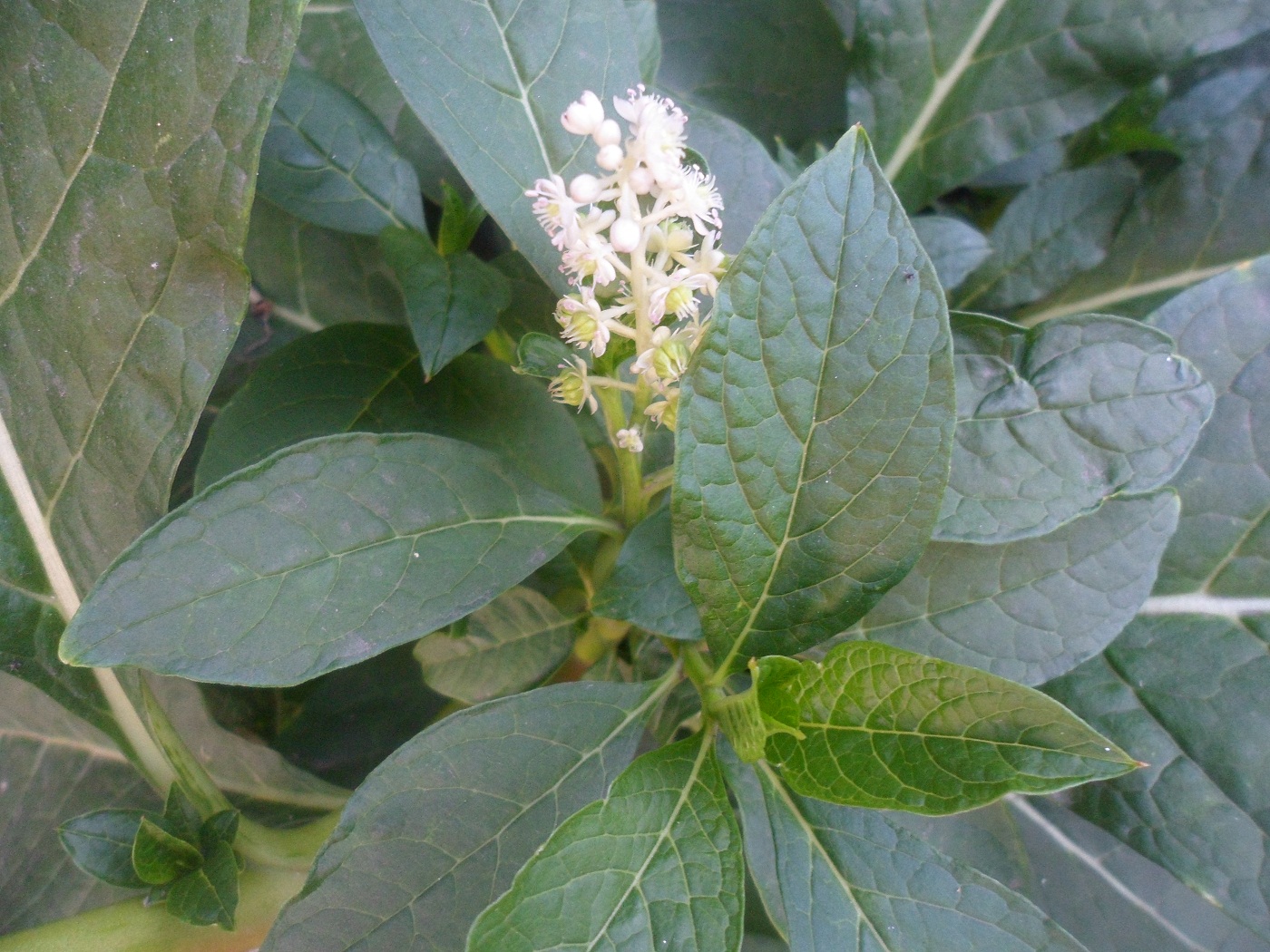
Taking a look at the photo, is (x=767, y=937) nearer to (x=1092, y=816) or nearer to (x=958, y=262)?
(x=1092, y=816)

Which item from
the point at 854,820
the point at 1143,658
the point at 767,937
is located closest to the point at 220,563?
the point at 854,820

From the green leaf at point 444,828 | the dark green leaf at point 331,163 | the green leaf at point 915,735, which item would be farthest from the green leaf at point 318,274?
the green leaf at point 915,735

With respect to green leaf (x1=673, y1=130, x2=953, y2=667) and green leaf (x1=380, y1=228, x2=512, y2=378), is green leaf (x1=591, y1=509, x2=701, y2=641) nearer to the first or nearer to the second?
green leaf (x1=673, y1=130, x2=953, y2=667)

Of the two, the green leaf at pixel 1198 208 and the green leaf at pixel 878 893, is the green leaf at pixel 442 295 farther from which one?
the green leaf at pixel 1198 208

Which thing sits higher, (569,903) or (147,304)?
(147,304)

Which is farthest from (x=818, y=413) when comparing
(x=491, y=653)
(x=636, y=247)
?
(x=491, y=653)

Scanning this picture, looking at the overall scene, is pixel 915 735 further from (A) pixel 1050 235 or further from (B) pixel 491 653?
(A) pixel 1050 235
